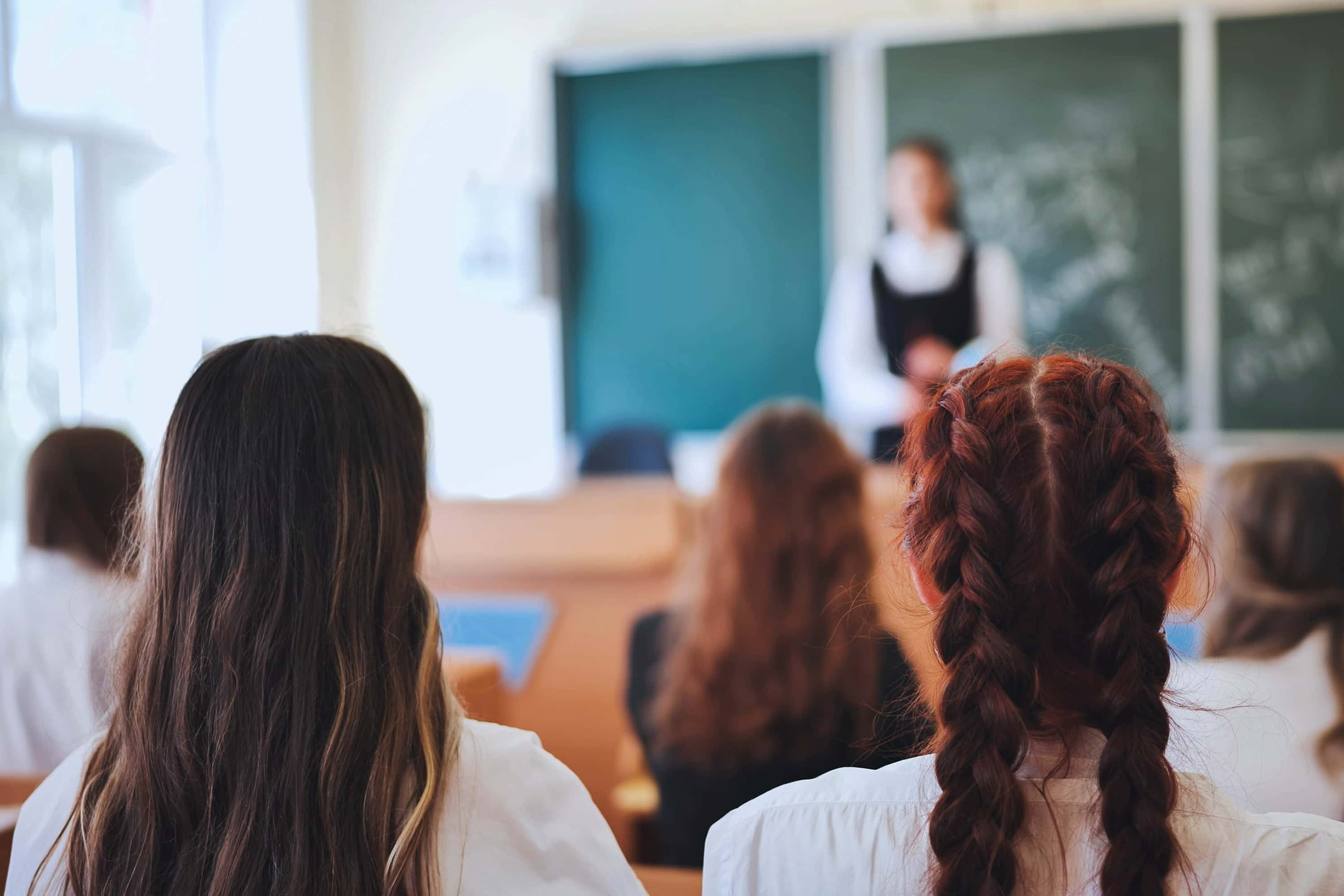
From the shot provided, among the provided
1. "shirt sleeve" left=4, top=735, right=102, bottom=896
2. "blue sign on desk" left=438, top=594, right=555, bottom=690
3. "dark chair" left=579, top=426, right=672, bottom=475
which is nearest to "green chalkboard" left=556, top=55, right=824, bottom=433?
"dark chair" left=579, top=426, right=672, bottom=475

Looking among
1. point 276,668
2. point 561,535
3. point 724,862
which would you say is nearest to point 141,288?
point 561,535

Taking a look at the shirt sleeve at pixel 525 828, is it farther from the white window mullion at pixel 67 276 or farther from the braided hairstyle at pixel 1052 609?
the white window mullion at pixel 67 276

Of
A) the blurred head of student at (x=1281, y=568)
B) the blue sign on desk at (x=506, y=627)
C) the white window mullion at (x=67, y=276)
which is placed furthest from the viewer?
the white window mullion at (x=67, y=276)

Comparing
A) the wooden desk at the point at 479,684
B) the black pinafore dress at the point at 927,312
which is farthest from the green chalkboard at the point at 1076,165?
the wooden desk at the point at 479,684

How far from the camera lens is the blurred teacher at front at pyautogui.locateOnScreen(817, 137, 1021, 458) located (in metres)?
4.02

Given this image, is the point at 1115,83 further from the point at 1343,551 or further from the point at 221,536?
the point at 221,536

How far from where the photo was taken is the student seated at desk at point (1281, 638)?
4.66ft

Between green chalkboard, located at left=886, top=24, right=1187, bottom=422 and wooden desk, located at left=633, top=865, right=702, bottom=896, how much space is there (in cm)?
343

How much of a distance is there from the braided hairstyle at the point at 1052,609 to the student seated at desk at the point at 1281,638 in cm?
66

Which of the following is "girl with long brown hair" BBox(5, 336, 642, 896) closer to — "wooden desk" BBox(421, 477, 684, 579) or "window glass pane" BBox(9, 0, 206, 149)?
"wooden desk" BBox(421, 477, 684, 579)

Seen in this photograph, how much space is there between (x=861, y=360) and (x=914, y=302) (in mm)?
269

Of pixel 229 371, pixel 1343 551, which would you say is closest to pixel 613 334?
pixel 1343 551

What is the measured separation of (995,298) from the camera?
4.05 metres

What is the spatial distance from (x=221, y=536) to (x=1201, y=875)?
0.76 meters
